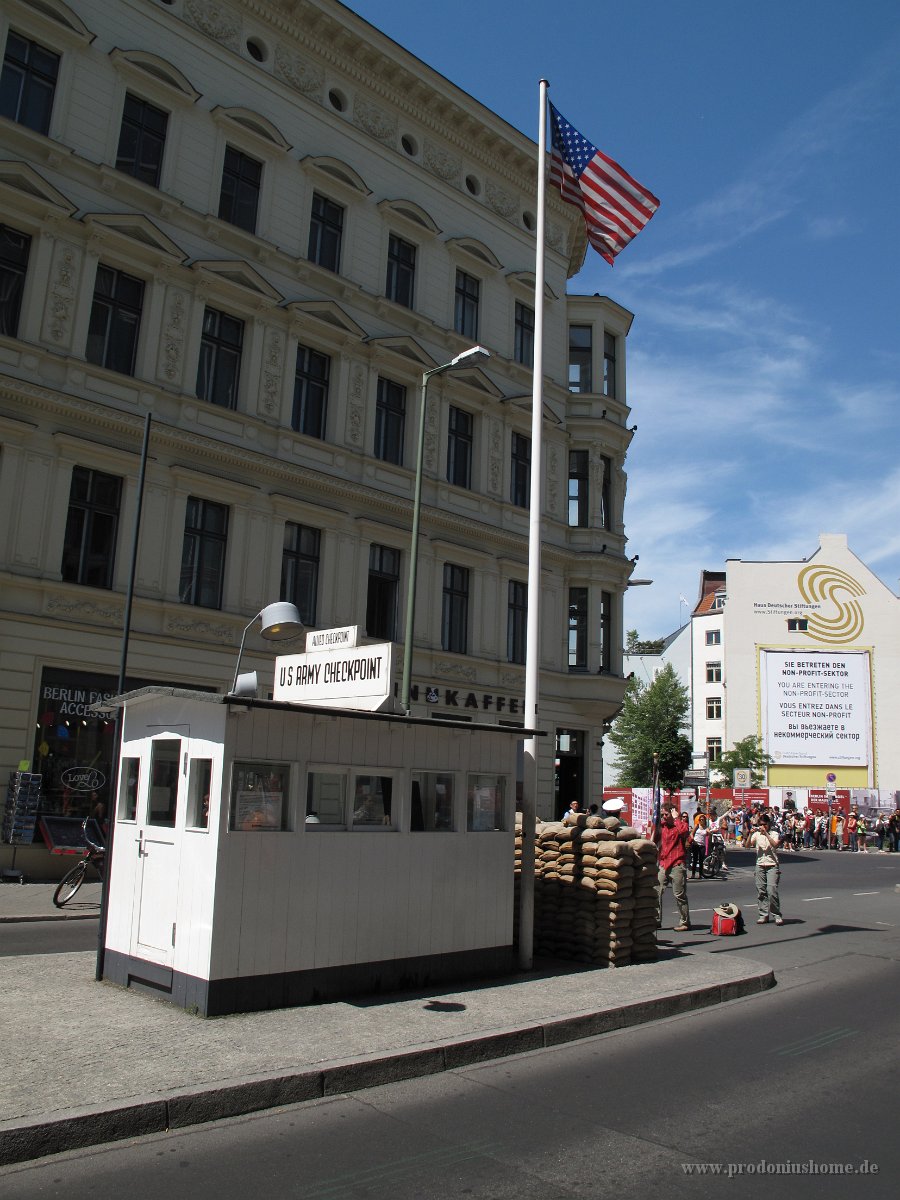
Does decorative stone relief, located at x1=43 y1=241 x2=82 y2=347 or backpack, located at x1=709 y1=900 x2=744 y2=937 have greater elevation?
decorative stone relief, located at x1=43 y1=241 x2=82 y2=347

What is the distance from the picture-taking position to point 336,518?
81.5ft

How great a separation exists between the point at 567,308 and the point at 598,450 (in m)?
5.20

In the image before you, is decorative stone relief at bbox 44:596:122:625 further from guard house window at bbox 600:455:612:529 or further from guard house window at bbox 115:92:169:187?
guard house window at bbox 600:455:612:529

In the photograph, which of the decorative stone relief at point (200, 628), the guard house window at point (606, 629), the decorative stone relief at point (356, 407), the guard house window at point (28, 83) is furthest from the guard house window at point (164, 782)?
the guard house window at point (606, 629)

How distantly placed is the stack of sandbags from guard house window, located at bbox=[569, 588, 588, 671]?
1892 cm

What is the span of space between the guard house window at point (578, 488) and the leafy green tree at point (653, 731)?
108ft

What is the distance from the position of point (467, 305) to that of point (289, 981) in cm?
2456

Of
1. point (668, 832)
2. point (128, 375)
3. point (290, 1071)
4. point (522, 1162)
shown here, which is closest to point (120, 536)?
point (128, 375)

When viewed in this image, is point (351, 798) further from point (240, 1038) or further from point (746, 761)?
A: point (746, 761)

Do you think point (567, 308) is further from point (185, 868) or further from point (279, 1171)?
point (279, 1171)

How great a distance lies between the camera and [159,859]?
892 cm

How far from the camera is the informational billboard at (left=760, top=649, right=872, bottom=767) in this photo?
68000 millimetres

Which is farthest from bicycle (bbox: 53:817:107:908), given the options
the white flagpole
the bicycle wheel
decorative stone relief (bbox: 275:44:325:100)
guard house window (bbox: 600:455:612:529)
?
guard house window (bbox: 600:455:612:529)

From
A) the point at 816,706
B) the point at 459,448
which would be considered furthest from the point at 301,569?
the point at 816,706
